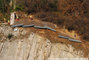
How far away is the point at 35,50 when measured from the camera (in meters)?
7.70

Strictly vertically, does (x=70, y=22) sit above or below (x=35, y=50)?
above

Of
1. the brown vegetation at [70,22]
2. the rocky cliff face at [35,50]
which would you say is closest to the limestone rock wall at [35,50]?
the rocky cliff face at [35,50]

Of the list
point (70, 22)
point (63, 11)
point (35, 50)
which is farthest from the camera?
point (63, 11)

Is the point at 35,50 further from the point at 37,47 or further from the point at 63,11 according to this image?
the point at 63,11

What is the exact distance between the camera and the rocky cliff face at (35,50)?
302 inches

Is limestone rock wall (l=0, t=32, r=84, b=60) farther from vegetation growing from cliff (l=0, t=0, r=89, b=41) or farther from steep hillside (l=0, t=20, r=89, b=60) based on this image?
vegetation growing from cliff (l=0, t=0, r=89, b=41)

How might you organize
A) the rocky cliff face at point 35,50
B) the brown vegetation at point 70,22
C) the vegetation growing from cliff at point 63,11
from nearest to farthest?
the rocky cliff face at point 35,50, the brown vegetation at point 70,22, the vegetation growing from cliff at point 63,11

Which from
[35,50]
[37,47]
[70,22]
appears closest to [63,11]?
[70,22]

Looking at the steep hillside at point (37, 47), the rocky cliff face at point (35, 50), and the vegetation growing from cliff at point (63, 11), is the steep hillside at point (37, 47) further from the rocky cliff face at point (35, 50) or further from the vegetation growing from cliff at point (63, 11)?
the vegetation growing from cliff at point (63, 11)

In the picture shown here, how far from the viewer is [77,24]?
9164 mm

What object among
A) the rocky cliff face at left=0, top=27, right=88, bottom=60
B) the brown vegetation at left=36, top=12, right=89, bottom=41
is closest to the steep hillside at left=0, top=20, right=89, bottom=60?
the rocky cliff face at left=0, top=27, right=88, bottom=60

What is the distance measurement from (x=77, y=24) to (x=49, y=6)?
3.65 m

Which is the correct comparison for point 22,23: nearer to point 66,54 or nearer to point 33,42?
point 33,42

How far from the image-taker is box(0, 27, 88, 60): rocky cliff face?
7660mm
